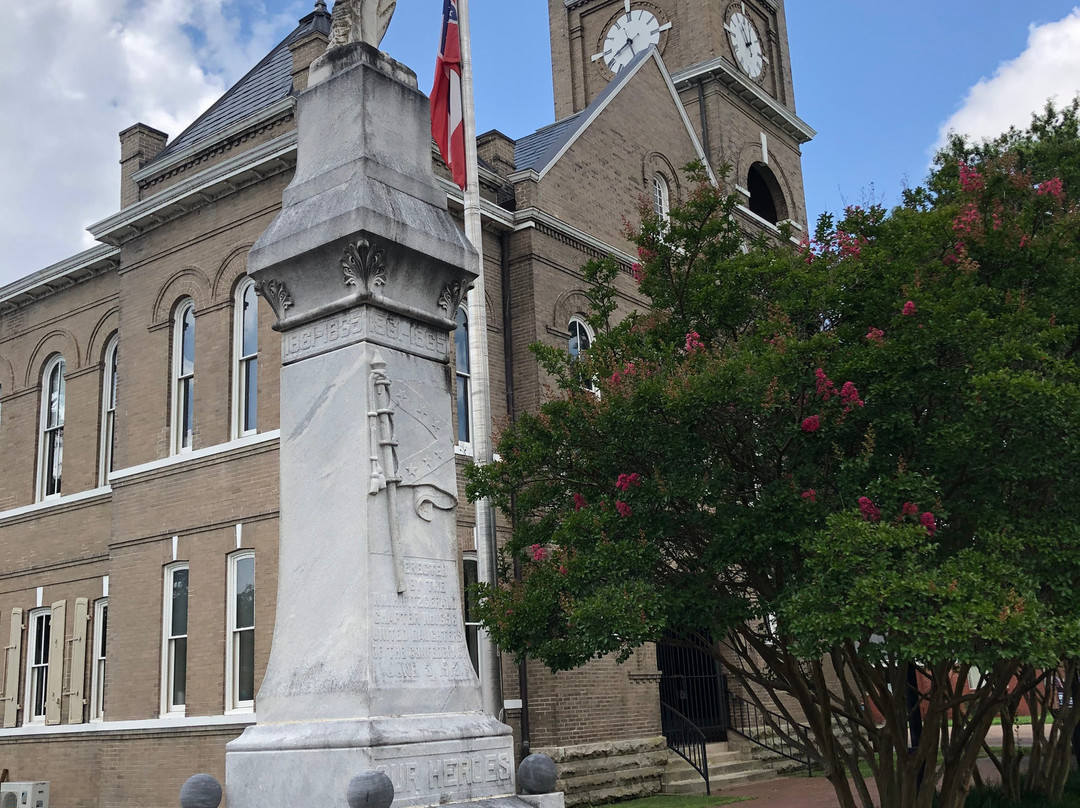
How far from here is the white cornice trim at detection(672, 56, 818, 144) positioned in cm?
3153

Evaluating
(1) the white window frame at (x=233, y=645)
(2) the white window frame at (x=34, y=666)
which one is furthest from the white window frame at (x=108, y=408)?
(1) the white window frame at (x=233, y=645)

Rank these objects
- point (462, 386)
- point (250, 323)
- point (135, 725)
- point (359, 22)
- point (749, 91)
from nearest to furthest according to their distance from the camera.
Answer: point (359, 22)
point (135, 725)
point (250, 323)
point (462, 386)
point (749, 91)

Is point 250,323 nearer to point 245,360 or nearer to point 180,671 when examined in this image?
point 245,360

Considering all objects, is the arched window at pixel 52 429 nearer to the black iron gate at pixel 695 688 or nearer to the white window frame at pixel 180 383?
the white window frame at pixel 180 383

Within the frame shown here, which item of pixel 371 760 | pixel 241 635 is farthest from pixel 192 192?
pixel 371 760

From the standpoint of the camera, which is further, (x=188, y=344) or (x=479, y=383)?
(x=188, y=344)

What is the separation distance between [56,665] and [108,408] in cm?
509

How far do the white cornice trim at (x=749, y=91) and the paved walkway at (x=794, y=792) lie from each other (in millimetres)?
18320

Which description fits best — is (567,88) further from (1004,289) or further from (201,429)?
(1004,289)

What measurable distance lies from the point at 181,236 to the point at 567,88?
17.3 meters

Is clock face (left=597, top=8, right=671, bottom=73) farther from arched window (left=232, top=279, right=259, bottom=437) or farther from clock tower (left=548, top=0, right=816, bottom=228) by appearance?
arched window (left=232, top=279, right=259, bottom=437)

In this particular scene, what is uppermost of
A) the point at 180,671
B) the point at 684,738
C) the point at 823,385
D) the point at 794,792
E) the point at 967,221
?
the point at 967,221

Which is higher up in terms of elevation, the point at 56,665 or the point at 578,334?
the point at 578,334

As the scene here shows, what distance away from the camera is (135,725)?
65.3ft
